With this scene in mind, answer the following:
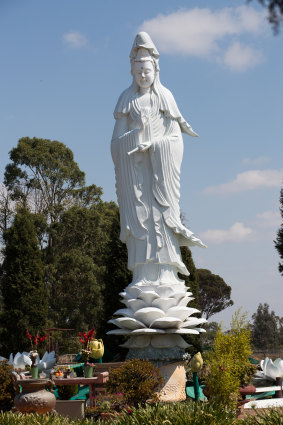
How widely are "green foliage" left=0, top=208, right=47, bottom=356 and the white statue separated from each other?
5.78 meters

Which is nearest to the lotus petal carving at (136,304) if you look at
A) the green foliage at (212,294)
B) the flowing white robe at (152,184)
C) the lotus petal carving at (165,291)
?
the lotus petal carving at (165,291)

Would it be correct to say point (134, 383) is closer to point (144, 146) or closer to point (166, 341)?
point (166, 341)

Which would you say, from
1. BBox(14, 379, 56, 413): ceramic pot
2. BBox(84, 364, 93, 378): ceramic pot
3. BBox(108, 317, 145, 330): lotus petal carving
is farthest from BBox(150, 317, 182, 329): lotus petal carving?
BBox(14, 379, 56, 413): ceramic pot

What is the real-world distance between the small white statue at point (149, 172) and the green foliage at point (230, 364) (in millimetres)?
2091

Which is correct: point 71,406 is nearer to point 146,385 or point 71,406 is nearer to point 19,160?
point 146,385

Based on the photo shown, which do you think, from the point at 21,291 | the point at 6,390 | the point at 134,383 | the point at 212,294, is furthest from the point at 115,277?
the point at 212,294

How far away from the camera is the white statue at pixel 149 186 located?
10.2m

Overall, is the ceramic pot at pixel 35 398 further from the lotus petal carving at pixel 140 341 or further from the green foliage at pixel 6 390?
the lotus petal carving at pixel 140 341

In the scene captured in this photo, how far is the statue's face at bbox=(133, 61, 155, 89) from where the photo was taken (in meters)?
11.0

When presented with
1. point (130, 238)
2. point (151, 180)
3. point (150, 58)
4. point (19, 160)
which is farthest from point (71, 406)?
point (19, 160)

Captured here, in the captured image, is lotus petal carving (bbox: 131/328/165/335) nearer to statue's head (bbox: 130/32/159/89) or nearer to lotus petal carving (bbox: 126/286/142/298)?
lotus petal carving (bbox: 126/286/142/298)

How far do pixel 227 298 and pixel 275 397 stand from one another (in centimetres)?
2439

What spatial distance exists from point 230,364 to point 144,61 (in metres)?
5.50

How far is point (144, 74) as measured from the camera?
10969 mm
